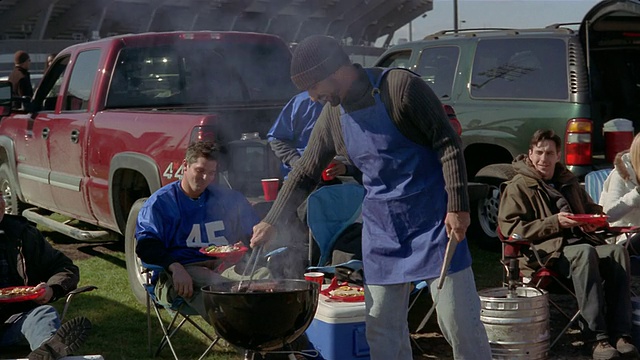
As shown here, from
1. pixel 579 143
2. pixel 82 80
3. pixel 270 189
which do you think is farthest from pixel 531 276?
pixel 82 80

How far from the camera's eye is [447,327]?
11.7ft

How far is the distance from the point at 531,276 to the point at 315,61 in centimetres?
259

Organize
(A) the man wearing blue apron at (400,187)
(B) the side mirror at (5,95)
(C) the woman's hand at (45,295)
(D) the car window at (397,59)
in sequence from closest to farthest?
(A) the man wearing blue apron at (400,187), (C) the woman's hand at (45,295), (B) the side mirror at (5,95), (D) the car window at (397,59)

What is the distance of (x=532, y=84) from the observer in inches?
312

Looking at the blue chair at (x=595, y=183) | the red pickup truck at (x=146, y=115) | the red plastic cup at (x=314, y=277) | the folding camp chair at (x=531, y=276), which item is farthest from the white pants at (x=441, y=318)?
the blue chair at (x=595, y=183)

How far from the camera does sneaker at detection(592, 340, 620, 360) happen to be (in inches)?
197

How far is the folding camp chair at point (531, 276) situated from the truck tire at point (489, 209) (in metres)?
2.53

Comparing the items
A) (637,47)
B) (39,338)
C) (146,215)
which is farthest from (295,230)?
(637,47)

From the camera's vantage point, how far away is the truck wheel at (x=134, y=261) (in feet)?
20.6

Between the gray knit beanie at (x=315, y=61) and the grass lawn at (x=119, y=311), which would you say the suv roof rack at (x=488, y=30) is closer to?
the grass lawn at (x=119, y=311)

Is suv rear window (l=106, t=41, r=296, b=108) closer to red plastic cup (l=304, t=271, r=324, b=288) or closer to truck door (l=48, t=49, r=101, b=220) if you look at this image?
truck door (l=48, t=49, r=101, b=220)

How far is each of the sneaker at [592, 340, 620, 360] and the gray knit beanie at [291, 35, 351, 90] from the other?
261 cm

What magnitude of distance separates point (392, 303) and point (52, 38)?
42.2 ft

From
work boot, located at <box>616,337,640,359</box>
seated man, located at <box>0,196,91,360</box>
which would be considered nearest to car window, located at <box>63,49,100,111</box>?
seated man, located at <box>0,196,91,360</box>
